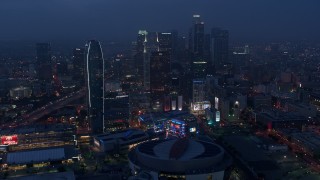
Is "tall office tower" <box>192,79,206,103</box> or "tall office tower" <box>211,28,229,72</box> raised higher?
"tall office tower" <box>211,28,229,72</box>

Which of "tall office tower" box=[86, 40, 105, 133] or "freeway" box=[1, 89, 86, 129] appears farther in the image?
"freeway" box=[1, 89, 86, 129]

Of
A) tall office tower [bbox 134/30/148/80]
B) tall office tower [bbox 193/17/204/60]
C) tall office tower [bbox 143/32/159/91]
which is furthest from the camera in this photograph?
tall office tower [bbox 193/17/204/60]

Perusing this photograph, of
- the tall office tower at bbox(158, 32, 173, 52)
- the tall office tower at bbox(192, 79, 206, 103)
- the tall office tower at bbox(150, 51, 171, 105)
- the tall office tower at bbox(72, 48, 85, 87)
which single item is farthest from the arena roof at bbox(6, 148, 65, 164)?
the tall office tower at bbox(158, 32, 173, 52)

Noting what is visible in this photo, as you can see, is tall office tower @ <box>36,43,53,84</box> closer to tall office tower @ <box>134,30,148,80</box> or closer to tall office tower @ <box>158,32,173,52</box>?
tall office tower @ <box>134,30,148,80</box>

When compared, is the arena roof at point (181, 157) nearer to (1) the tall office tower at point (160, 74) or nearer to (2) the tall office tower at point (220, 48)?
(1) the tall office tower at point (160, 74)

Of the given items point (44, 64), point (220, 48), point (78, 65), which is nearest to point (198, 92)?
point (78, 65)

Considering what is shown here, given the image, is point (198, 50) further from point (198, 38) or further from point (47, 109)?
point (47, 109)
